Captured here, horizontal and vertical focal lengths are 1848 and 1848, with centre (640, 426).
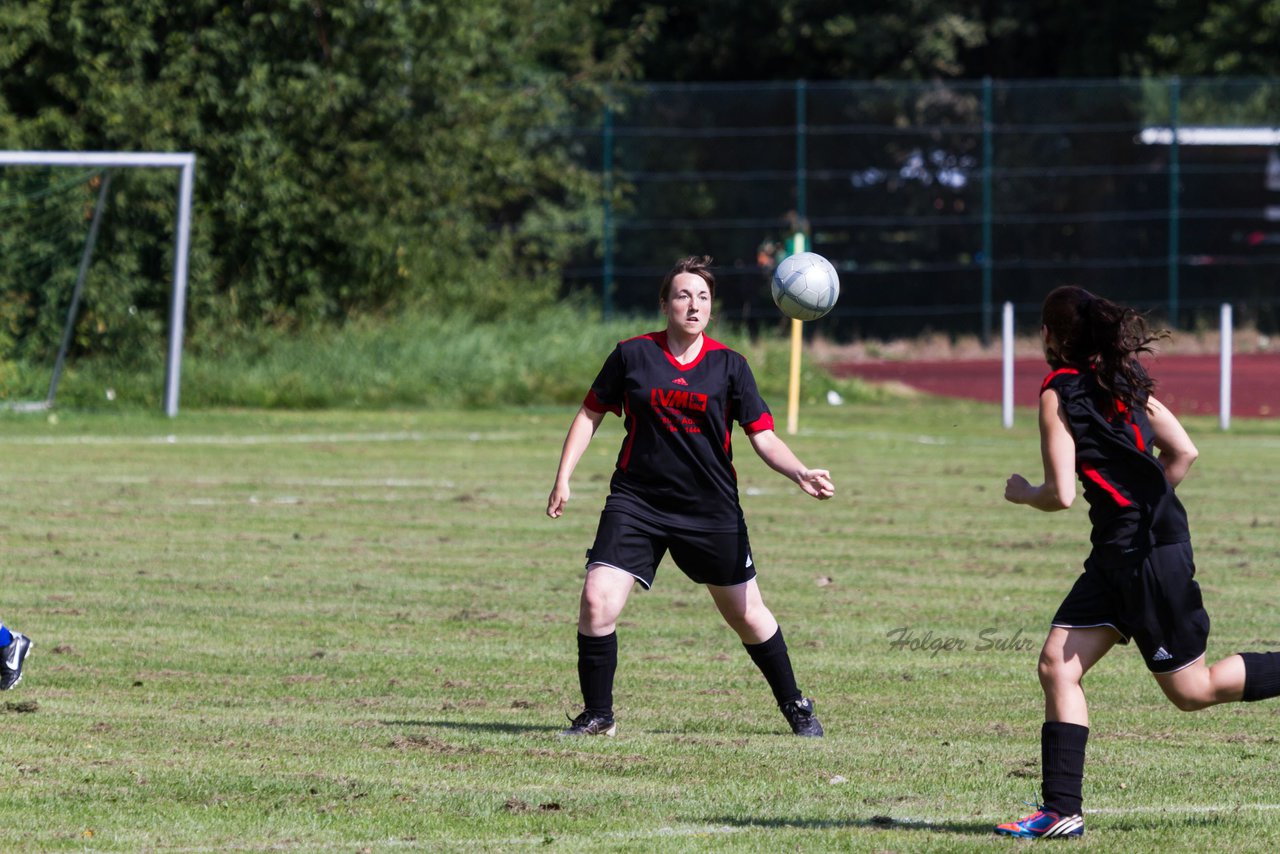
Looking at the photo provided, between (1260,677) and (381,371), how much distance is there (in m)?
19.5

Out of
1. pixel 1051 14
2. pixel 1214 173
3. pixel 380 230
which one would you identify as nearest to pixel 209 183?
pixel 380 230

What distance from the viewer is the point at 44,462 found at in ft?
55.3

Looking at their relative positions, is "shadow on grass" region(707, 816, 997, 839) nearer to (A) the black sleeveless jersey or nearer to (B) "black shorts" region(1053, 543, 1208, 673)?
(B) "black shorts" region(1053, 543, 1208, 673)

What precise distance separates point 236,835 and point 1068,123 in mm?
28102

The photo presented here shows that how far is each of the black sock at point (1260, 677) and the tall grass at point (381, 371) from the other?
746 inches

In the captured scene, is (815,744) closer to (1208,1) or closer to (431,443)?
(431,443)

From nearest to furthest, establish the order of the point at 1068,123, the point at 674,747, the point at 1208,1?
1. the point at 674,747
2. the point at 1068,123
3. the point at 1208,1

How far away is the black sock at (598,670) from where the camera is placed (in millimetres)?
6629

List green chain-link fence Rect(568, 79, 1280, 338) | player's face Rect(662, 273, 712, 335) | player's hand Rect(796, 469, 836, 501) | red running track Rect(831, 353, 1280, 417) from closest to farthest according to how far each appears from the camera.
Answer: player's hand Rect(796, 469, 836, 501) < player's face Rect(662, 273, 712, 335) < red running track Rect(831, 353, 1280, 417) < green chain-link fence Rect(568, 79, 1280, 338)

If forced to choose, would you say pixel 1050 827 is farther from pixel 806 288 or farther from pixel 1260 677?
pixel 806 288

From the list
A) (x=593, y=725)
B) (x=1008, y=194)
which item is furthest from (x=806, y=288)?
(x=1008, y=194)

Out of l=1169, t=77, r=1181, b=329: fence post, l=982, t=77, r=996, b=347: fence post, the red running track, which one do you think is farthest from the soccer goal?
l=1169, t=77, r=1181, b=329: fence post

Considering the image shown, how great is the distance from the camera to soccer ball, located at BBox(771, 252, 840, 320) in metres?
7.41

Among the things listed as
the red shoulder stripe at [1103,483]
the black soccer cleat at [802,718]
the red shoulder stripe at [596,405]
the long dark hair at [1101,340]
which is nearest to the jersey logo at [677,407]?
the red shoulder stripe at [596,405]
